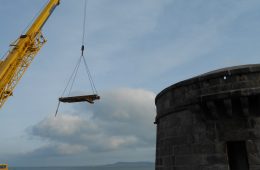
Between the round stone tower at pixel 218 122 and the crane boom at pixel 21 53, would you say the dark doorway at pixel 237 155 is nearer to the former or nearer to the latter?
the round stone tower at pixel 218 122

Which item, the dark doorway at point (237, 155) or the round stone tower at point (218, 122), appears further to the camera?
the dark doorway at point (237, 155)

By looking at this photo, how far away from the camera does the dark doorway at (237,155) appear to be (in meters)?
7.89

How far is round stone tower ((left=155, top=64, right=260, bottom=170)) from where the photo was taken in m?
7.69

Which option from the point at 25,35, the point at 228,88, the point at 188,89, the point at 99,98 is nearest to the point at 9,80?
the point at 25,35

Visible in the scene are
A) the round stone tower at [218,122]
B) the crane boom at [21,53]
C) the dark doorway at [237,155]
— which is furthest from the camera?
the crane boom at [21,53]

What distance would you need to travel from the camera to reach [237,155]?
26.4 ft

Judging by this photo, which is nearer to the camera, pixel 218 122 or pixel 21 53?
pixel 218 122

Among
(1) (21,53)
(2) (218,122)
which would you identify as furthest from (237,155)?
(1) (21,53)

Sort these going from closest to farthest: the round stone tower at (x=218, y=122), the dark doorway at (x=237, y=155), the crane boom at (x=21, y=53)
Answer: the round stone tower at (x=218, y=122) < the dark doorway at (x=237, y=155) < the crane boom at (x=21, y=53)

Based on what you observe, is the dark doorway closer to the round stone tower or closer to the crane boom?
the round stone tower

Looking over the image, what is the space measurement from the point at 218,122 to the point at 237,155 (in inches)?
44.2

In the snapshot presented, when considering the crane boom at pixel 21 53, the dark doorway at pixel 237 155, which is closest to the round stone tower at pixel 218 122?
the dark doorway at pixel 237 155

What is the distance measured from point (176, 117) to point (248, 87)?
9.25 ft

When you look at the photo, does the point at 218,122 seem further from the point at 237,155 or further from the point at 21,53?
the point at 21,53
